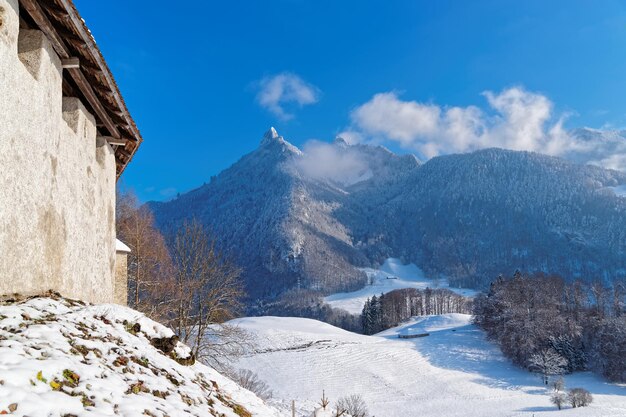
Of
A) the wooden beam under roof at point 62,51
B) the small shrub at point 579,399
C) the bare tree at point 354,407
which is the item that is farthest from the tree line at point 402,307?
the wooden beam under roof at point 62,51

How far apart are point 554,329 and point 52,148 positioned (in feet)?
240

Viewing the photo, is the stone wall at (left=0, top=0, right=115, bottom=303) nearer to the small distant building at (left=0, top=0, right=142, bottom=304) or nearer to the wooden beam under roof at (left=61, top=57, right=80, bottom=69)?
the small distant building at (left=0, top=0, right=142, bottom=304)

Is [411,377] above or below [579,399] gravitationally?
below

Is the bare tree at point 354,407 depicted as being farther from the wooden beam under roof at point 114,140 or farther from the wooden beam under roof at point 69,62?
the wooden beam under roof at point 69,62

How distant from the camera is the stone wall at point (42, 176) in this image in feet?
21.6

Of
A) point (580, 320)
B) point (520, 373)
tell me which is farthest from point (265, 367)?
point (580, 320)

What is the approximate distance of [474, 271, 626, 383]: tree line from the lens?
5962cm

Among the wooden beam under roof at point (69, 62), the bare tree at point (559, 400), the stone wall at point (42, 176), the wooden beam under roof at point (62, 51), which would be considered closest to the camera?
the stone wall at point (42, 176)

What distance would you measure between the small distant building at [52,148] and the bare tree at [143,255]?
1177cm

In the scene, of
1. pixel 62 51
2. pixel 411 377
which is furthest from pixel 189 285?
pixel 411 377

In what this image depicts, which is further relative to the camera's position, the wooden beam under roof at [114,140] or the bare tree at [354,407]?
the bare tree at [354,407]

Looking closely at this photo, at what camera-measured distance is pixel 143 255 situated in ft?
81.1

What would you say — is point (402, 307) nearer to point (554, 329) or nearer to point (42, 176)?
point (554, 329)

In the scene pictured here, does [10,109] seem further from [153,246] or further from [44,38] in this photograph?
[153,246]
